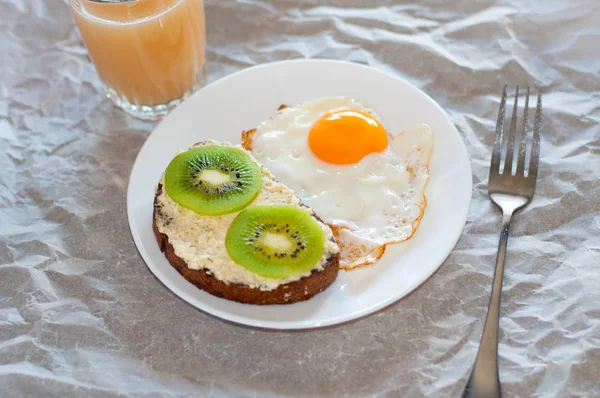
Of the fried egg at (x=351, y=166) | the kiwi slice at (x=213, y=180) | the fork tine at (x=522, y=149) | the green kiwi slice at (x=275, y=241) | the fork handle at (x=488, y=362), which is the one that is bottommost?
the fork handle at (x=488, y=362)

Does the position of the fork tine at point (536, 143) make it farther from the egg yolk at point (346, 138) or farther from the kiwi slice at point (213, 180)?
the kiwi slice at point (213, 180)

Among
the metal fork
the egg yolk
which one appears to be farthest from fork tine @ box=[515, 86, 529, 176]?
the egg yolk

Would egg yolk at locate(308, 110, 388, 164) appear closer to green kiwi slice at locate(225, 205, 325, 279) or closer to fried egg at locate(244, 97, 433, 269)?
fried egg at locate(244, 97, 433, 269)

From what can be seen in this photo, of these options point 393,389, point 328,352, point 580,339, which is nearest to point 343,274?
point 328,352

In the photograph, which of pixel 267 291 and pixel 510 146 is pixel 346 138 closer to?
pixel 510 146

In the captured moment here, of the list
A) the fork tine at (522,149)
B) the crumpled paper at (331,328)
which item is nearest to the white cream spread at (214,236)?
the crumpled paper at (331,328)

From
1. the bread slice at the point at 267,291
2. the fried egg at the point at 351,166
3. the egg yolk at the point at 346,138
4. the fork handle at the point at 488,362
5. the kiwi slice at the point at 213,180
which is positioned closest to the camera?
the fork handle at the point at 488,362
